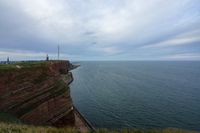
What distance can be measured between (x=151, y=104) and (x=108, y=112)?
13223mm

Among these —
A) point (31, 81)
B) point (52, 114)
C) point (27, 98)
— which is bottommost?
point (52, 114)

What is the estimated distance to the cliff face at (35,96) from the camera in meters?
24.5

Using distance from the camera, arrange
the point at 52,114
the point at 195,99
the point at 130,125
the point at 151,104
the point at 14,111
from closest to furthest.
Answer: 1. the point at 14,111
2. the point at 52,114
3. the point at 130,125
4. the point at 151,104
5. the point at 195,99

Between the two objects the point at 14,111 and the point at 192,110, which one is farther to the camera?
the point at 192,110

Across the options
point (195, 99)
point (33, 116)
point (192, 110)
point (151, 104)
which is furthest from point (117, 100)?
point (33, 116)

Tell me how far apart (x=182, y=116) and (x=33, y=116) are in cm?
3103

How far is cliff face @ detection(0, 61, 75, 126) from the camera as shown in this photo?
24.5 m

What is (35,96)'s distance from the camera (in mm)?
26562

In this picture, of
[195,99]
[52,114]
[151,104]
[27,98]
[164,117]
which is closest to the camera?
[27,98]

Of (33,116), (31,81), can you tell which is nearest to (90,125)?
(33,116)

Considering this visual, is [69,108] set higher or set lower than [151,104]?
higher

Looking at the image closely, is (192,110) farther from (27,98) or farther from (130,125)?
(27,98)

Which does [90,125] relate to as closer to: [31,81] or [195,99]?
[31,81]

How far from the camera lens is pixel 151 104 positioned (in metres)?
44.3
